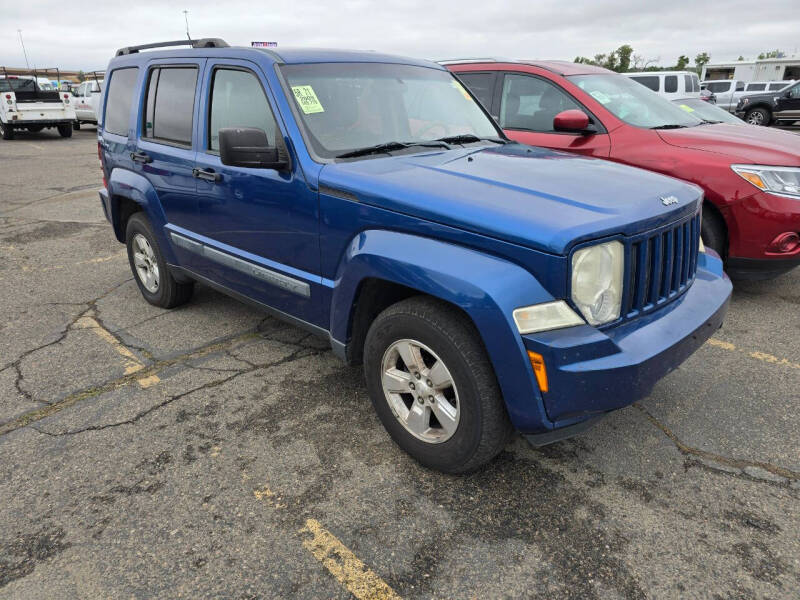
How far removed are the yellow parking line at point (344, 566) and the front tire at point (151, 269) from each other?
2.77 metres

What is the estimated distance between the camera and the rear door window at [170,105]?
12.4 ft

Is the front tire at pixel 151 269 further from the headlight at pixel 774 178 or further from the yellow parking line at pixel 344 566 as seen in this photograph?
the headlight at pixel 774 178

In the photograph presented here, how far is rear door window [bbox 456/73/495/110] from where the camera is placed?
5.77 m

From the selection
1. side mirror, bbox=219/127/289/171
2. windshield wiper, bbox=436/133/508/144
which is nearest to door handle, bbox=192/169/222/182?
side mirror, bbox=219/127/289/171

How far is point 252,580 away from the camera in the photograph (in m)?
2.12

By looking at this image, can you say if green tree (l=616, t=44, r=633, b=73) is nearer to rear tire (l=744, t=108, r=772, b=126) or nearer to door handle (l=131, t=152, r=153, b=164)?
rear tire (l=744, t=108, r=772, b=126)

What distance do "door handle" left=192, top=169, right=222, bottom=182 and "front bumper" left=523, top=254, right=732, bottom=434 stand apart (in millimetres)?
2231

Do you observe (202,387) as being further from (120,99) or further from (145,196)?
(120,99)

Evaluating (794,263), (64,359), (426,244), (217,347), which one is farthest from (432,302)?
(794,263)

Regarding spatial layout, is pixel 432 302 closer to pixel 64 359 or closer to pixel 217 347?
pixel 217 347

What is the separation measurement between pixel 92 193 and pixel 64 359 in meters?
7.30

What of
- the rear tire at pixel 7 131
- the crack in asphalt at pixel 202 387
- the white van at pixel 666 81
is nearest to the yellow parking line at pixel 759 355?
the crack in asphalt at pixel 202 387

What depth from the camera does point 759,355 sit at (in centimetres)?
379

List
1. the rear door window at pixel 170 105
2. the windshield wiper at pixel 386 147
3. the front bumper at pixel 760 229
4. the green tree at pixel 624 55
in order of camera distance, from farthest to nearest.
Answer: the green tree at pixel 624 55 → the front bumper at pixel 760 229 → the rear door window at pixel 170 105 → the windshield wiper at pixel 386 147
